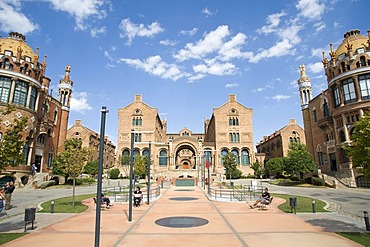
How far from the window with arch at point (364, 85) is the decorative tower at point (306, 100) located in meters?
15.0

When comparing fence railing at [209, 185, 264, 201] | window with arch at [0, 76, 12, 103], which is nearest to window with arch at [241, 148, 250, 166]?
fence railing at [209, 185, 264, 201]

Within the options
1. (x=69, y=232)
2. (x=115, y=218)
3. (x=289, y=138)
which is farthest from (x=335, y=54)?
(x=69, y=232)

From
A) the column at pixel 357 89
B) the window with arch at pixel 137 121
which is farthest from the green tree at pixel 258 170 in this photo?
the window with arch at pixel 137 121

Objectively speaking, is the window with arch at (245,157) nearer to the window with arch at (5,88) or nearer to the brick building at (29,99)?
the brick building at (29,99)

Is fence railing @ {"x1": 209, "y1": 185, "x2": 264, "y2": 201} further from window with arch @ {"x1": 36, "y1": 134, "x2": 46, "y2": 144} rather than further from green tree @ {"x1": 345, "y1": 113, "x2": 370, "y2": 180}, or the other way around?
window with arch @ {"x1": 36, "y1": 134, "x2": 46, "y2": 144}

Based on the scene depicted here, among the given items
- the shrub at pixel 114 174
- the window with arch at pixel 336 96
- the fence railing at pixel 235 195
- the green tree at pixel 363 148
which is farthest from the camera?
the shrub at pixel 114 174

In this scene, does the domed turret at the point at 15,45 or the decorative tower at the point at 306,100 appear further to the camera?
the decorative tower at the point at 306,100

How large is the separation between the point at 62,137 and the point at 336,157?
168 ft

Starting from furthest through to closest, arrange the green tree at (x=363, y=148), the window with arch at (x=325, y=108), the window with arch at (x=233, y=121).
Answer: the window with arch at (x=233, y=121) < the window with arch at (x=325, y=108) < the green tree at (x=363, y=148)

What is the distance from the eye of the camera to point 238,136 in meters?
63.7

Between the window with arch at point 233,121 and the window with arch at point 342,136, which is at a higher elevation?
the window with arch at point 233,121

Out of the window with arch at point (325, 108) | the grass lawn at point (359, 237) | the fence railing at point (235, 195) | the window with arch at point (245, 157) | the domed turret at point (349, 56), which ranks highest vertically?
the domed turret at point (349, 56)

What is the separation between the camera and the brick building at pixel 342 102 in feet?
115

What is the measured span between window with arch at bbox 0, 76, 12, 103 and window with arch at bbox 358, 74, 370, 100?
5110cm
